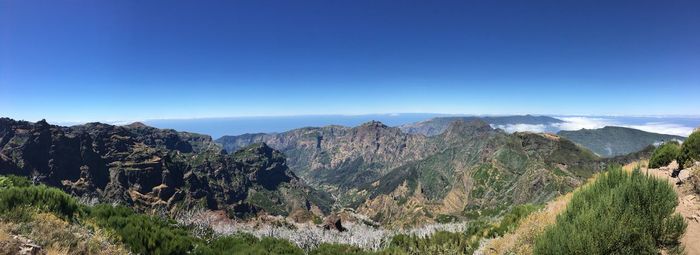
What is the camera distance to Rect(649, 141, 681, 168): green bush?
23406mm

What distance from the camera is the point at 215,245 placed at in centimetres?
2389

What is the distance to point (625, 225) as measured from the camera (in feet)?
40.7

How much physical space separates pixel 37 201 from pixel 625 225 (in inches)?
899

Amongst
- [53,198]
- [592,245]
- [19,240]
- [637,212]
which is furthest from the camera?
[53,198]

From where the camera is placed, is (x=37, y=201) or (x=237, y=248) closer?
(x=37, y=201)

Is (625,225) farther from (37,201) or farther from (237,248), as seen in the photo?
(37,201)

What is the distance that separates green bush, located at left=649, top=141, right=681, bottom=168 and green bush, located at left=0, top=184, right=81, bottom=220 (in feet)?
108

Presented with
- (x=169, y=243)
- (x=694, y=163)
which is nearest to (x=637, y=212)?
(x=694, y=163)

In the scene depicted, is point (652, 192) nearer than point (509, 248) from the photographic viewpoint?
Yes

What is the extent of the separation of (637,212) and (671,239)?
118cm

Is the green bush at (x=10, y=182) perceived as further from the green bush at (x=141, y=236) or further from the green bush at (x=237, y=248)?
the green bush at (x=237, y=248)

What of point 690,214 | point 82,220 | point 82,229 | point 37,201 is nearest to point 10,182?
point 37,201

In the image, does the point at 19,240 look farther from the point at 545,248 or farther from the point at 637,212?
the point at 637,212

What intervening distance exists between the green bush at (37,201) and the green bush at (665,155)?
32.8 metres
